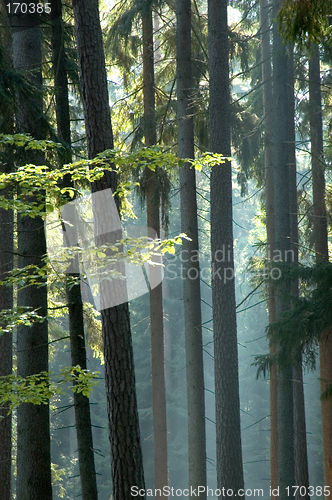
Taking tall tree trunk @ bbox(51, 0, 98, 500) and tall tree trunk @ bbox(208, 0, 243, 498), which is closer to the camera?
tall tree trunk @ bbox(51, 0, 98, 500)

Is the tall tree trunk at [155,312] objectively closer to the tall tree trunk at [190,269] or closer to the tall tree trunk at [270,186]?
the tall tree trunk at [190,269]

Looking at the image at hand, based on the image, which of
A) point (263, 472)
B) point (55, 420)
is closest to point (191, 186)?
point (55, 420)

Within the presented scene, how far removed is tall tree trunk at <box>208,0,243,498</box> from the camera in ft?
22.0

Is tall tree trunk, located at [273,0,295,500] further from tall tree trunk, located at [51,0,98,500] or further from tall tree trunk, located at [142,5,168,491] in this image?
tall tree trunk, located at [51,0,98,500]

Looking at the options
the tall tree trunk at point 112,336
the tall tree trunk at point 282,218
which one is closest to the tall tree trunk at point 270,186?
the tall tree trunk at point 282,218

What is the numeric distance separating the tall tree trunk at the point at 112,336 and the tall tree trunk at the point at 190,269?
3596 millimetres

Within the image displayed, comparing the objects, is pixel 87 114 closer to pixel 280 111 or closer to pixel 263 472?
pixel 280 111

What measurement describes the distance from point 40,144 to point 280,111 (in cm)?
609

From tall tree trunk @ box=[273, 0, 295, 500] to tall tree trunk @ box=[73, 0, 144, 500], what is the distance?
15.4ft

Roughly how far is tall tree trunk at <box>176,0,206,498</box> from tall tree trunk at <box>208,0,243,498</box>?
1.11 metres

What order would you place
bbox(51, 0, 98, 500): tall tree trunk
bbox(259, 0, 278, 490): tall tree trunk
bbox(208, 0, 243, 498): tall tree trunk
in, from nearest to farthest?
bbox(51, 0, 98, 500): tall tree trunk < bbox(208, 0, 243, 498): tall tree trunk < bbox(259, 0, 278, 490): tall tree trunk

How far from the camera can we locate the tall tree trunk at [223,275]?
671cm

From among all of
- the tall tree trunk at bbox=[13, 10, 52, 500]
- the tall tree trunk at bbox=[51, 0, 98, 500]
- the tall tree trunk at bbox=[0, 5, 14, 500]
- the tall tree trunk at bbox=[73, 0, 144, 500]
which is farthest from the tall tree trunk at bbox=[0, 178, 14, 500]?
the tall tree trunk at bbox=[73, 0, 144, 500]

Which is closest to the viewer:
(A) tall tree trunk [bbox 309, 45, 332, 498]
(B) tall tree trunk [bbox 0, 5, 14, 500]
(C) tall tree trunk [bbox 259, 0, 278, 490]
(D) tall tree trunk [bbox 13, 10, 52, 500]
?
(D) tall tree trunk [bbox 13, 10, 52, 500]
